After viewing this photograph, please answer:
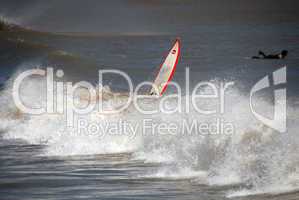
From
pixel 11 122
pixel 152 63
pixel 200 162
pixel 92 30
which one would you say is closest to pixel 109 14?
pixel 92 30

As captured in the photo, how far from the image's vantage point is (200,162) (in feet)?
57.0

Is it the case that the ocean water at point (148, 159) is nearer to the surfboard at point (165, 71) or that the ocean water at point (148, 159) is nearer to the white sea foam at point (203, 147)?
the white sea foam at point (203, 147)

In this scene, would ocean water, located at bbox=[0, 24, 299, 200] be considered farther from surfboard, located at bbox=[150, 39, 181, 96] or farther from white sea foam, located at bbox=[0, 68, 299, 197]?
surfboard, located at bbox=[150, 39, 181, 96]

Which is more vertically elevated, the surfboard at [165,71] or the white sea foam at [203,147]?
the surfboard at [165,71]

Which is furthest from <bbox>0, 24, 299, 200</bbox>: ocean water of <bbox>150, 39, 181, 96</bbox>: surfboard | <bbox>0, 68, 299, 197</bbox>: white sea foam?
<bbox>150, 39, 181, 96</bbox>: surfboard

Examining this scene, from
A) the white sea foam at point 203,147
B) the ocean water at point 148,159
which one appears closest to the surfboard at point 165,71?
the ocean water at point 148,159

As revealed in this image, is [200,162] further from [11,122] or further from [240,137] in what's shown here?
[11,122]

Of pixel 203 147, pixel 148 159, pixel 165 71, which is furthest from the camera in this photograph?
pixel 165 71

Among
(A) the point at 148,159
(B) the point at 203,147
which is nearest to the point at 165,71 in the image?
(A) the point at 148,159

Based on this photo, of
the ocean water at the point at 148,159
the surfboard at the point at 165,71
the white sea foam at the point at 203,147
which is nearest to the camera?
the ocean water at the point at 148,159

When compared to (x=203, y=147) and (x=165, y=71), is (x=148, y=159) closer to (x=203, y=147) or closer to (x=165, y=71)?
(x=203, y=147)

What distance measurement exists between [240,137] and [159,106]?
25.1 feet

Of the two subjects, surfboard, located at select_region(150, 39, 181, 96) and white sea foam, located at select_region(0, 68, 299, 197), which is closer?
white sea foam, located at select_region(0, 68, 299, 197)

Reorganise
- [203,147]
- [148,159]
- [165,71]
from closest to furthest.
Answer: [203,147] < [148,159] < [165,71]
